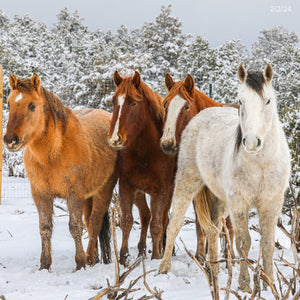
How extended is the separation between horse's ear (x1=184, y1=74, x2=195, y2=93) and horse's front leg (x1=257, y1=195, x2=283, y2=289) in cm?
180

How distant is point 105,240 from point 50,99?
6.21 feet

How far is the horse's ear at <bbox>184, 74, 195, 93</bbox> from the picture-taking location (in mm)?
4160

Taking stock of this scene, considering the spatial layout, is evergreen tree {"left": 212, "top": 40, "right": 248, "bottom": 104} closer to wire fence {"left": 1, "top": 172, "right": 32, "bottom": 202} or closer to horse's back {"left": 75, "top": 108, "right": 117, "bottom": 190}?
wire fence {"left": 1, "top": 172, "right": 32, "bottom": 202}

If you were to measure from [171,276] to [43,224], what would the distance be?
149 cm

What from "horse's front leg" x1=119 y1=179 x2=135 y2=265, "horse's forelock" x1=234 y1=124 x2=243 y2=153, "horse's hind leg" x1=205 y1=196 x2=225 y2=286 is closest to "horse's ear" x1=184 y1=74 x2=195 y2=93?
"horse's hind leg" x1=205 y1=196 x2=225 y2=286

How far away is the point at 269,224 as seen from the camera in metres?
2.85

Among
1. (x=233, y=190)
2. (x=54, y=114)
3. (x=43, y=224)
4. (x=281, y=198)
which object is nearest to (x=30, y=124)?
(x=54, y=114)

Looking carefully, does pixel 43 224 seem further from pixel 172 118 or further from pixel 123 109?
pixel 172 118

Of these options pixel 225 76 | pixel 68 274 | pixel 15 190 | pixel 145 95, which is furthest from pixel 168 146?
pixel 225 76

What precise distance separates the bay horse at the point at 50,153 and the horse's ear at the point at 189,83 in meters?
1.25

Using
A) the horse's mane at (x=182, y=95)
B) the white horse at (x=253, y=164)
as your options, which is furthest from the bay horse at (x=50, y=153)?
the white horse at (x=253, y=164)

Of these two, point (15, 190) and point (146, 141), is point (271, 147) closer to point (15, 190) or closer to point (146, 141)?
point (146, 141)

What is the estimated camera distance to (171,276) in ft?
11.4

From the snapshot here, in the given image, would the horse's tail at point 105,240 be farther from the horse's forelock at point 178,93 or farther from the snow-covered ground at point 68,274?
the horse's forelock at point 178,93
